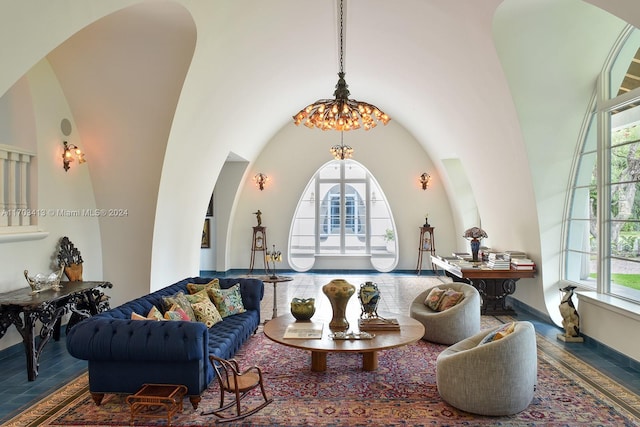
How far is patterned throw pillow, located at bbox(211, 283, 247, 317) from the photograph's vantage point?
5.08 metres

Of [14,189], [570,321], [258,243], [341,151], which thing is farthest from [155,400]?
[258,243]

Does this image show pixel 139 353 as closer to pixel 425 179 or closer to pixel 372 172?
pixel 372 172

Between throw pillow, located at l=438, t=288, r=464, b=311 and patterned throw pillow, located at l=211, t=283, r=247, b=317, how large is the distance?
250 cm

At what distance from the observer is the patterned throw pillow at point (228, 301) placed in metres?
5.08

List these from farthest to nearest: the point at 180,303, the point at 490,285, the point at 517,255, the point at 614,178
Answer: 1. the point at 490,285
2. the point at 517,255
3. the point at 614,178
4. the point at 180,303

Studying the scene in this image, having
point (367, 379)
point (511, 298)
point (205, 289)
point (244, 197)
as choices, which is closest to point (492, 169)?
point (511, 298)

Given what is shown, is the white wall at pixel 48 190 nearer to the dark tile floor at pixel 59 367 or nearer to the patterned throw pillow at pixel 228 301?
the dark tile floor at pixel 59 367

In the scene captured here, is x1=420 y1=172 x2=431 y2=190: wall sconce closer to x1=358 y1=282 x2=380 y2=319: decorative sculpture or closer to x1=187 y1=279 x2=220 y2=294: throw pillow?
x1=358 y1=282 x2=380 y2=319: decorative sculpture

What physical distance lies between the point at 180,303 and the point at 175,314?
0.40m

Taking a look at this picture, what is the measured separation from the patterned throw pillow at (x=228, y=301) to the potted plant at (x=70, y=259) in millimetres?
1981

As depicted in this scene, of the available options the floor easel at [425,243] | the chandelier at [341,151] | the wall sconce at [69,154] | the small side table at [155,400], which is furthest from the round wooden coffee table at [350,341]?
the floor easel at [425,243]

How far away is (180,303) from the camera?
4484 mm

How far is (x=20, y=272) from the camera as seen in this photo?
4.88 metres

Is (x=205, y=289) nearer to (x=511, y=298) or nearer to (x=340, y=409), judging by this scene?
(x=340, y=409)
